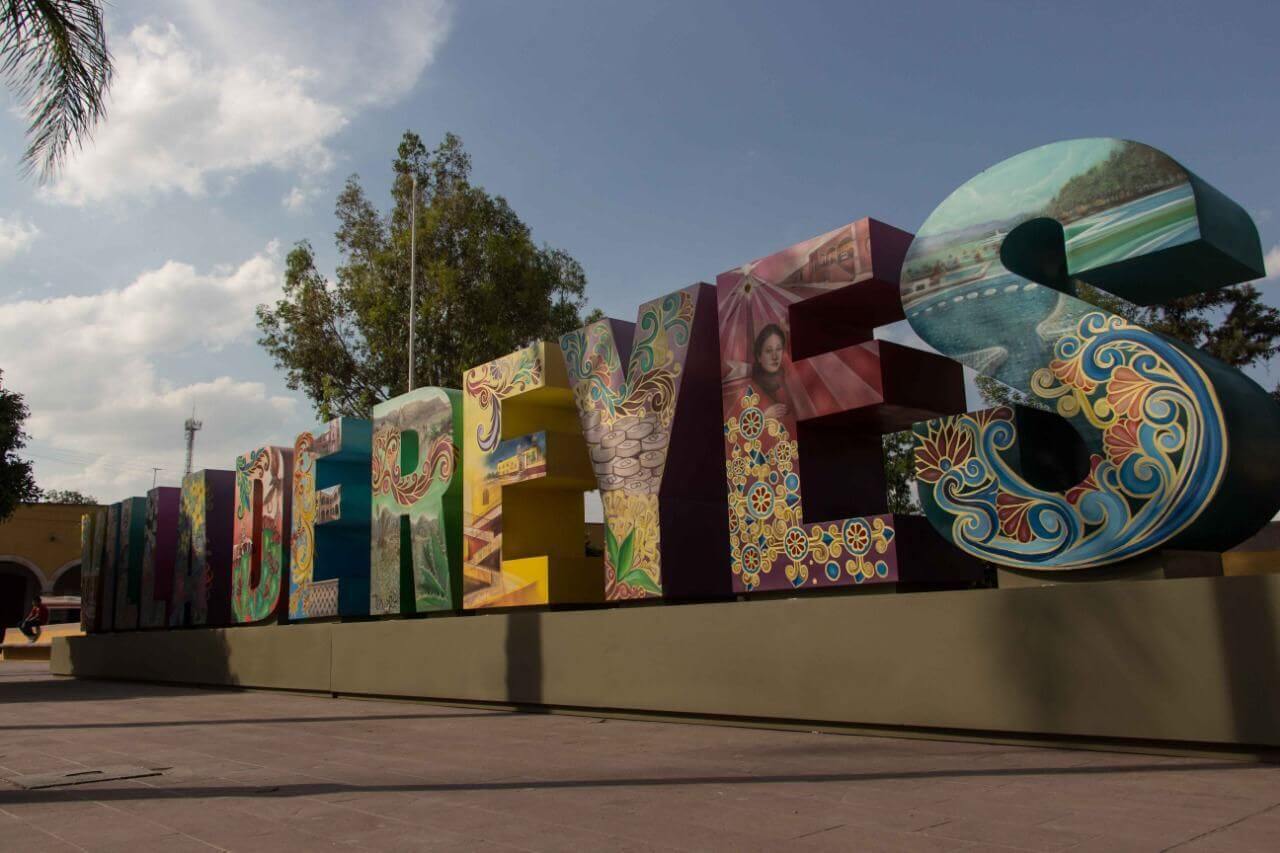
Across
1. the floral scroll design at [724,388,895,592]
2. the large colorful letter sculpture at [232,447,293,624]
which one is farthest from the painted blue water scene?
the large colorful letter sculpture at [232,447,293,624]

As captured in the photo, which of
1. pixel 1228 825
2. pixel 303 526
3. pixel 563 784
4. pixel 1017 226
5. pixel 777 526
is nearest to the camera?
pixel 1228 825

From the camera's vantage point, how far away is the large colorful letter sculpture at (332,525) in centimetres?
1468

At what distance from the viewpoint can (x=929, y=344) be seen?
861 centimetres

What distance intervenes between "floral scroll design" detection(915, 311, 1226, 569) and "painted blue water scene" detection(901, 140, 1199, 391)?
343 mm

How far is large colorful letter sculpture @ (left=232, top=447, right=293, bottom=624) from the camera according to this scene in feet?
53.5

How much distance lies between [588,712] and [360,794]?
16.4 feet

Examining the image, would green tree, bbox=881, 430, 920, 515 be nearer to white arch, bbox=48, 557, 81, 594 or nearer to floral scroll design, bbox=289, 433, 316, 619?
floral scroll design, bbox=289, 433, 316, 619

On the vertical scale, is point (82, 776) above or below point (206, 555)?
below

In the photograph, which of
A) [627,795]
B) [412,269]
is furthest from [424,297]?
[627,795]

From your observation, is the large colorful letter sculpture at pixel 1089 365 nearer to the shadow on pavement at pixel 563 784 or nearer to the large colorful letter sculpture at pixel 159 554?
the shadow on pavement at pixel 563 784

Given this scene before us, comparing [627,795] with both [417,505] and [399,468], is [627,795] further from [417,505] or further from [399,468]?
[399,468]

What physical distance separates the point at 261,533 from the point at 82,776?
33.9 feet

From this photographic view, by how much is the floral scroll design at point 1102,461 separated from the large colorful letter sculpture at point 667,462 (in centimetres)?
288

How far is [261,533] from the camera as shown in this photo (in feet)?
55.8
